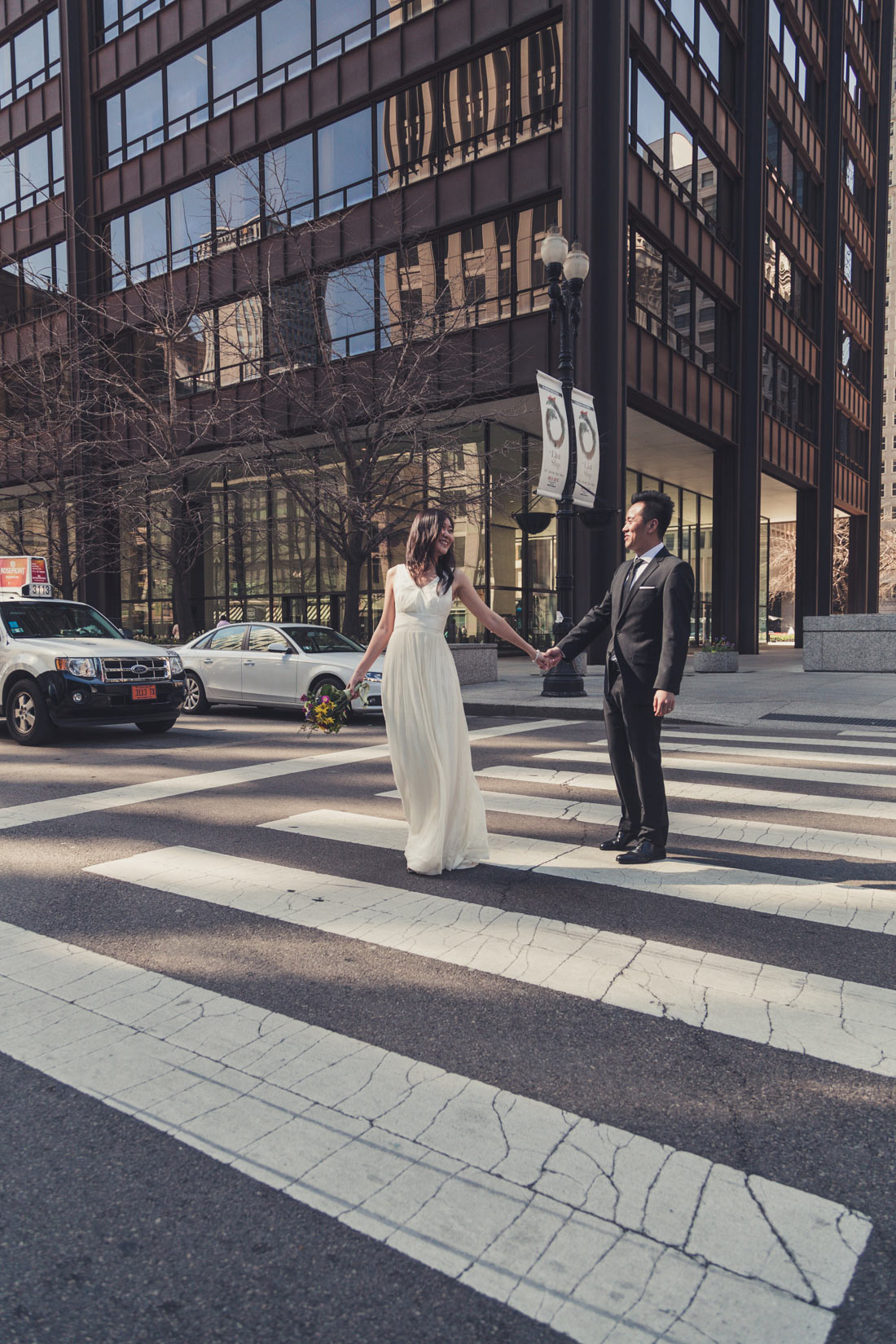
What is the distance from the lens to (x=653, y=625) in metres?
5.20

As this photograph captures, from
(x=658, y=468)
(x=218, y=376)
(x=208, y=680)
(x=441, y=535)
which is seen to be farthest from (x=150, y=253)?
(x=441, y=535)

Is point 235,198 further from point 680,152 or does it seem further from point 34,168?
point 680,152

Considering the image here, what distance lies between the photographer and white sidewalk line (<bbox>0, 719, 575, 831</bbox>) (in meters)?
6.79

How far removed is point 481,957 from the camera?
12.5ft

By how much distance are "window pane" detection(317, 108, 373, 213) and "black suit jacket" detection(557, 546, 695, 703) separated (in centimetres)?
2152

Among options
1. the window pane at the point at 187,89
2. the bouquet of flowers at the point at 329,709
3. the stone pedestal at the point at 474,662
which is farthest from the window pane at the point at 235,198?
the bouquet of flowers at the point at 329,709

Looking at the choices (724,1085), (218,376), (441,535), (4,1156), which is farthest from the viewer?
(218,376)

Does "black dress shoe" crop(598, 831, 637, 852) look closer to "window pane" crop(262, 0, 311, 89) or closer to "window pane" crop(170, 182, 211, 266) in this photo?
"window pane" crop(170, 182, 211, 266)

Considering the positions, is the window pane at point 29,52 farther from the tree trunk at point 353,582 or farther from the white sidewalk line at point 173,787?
the white sidewalk line at point 173,787

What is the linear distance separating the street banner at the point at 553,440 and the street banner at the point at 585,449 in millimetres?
283

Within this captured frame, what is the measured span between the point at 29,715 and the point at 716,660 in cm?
1581

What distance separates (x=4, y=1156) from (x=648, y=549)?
13.6ft

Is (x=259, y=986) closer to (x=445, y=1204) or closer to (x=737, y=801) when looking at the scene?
(x=445, y=1204)

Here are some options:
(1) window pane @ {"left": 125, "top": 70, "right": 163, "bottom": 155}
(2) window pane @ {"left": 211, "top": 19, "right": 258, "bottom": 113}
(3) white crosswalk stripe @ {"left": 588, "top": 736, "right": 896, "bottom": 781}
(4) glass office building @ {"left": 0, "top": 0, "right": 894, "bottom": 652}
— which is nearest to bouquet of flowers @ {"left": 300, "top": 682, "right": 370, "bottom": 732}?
(3) white crosswalk stripe @ {"left": 588, "top": 736, "right": 896, "bottom": 781}
